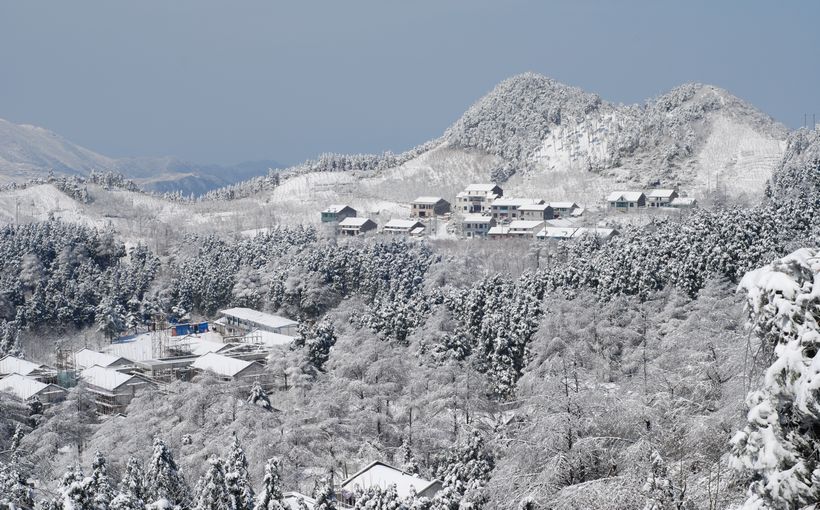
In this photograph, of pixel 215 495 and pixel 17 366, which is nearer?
pixel 215 495

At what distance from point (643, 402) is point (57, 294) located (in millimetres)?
40371

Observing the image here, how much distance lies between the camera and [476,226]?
2512 inches

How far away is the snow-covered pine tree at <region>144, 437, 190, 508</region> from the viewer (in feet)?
61.0

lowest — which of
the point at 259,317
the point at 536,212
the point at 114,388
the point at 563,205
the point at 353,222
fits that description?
the point at 114,388

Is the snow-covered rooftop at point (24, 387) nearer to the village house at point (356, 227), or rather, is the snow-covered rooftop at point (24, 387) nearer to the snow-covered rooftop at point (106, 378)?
the snow-covered rooftop at point (106, 378)

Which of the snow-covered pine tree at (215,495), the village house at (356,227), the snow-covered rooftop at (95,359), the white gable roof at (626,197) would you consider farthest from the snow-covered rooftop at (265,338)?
the white gable roof at (626,197)

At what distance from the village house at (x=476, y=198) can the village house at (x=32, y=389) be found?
42.7 meters

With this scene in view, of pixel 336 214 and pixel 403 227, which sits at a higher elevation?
pixel 336 214

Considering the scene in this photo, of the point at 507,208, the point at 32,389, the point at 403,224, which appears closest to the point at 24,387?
the point at 32,389

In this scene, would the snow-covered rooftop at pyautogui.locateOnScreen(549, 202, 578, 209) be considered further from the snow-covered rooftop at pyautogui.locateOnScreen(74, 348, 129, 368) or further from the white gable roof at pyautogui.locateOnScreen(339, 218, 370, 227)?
the snow-covered rooftop at pyautogui.locateOnScreen(74, 348, 129, 368)

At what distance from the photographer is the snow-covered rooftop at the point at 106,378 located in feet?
119

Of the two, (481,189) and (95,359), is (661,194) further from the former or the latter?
(95,359)

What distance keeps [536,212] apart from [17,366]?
38.1m

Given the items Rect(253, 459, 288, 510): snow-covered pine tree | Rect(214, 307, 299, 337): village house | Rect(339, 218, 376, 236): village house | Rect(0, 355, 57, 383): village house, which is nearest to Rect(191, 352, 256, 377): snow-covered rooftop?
Rect(0, 355, 57, 383): village house
